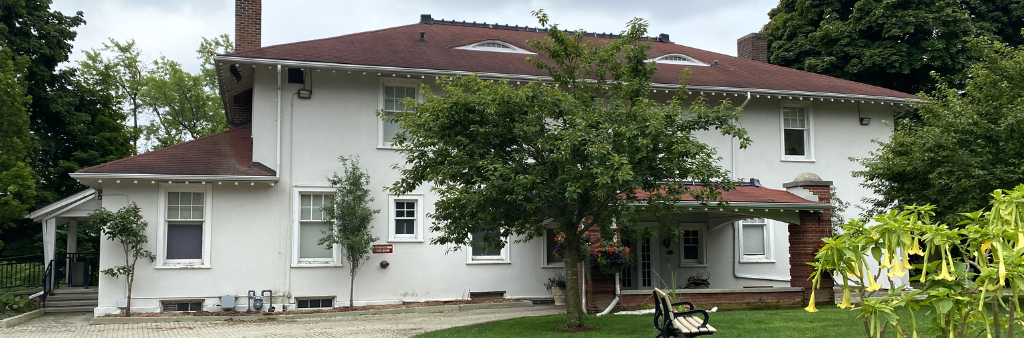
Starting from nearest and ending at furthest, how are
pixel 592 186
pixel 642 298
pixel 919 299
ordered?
1. pixel 919 299
2. pixel 592 186
3. pixel 642 298

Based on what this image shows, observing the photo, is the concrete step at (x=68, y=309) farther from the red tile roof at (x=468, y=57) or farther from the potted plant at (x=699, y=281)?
the potted plant at (x=699, y=281)

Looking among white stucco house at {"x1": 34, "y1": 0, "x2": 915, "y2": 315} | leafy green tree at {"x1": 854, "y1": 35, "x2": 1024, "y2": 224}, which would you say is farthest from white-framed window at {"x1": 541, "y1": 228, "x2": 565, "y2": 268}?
leafy green tree at {"x1": 854, "y1": 35, "x2": 1024, "y2": 224}

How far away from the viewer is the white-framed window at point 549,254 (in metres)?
18.6

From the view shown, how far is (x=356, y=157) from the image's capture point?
17.3 metres

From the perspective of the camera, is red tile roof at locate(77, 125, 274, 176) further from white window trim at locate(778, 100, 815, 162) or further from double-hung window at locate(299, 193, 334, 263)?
white window trim at locate(778, 100, 815, 162)

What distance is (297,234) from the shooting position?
17.0m

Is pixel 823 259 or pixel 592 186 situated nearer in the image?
pixel 823 259

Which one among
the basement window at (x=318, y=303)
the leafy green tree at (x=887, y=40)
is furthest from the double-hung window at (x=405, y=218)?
the leafy green tree at (x=887, y=40)

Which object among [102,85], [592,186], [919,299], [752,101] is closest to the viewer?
[919,299]

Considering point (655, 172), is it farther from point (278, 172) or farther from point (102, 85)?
point (102, 85)

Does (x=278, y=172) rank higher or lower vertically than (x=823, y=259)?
higher

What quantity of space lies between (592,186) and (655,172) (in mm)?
904

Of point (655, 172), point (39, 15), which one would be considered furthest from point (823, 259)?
point (39, 15)

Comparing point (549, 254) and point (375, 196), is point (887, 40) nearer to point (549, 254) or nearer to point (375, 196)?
point (549, 254)
